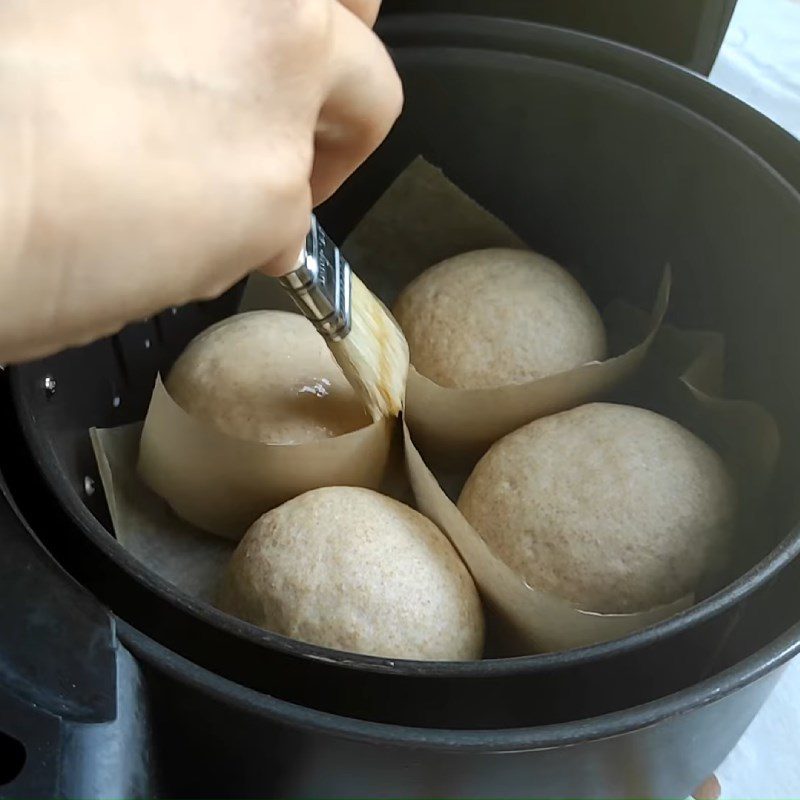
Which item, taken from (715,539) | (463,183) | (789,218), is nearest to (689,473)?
(715,539)

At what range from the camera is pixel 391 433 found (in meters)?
0.67

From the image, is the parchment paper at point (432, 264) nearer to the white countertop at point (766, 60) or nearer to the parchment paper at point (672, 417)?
the parchment paper at point (672, 417)

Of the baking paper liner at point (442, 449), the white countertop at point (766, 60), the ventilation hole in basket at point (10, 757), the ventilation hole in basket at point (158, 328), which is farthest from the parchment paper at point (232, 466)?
the white countertop at point (766, 60)

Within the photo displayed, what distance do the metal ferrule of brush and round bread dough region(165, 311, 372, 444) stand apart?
2.5 inches

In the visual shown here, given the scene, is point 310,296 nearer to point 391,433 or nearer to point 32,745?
point 391,433

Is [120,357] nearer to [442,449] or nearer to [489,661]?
[442,449]

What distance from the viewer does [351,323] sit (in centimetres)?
61

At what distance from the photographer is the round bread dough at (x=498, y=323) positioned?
0.70 metres

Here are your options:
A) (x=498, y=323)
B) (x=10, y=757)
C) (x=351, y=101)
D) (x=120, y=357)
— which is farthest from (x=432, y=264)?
(x=10, y=757)

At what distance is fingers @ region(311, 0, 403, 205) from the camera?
16.9 inches

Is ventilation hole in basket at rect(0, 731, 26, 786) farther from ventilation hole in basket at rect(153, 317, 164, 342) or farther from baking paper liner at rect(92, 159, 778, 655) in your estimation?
ventilation hole in basket at rect(153, 317, 164, 342)

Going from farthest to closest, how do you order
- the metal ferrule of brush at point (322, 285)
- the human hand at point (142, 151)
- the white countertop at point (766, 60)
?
the white countertop at point (766, 60)
the metal ferrule of brush at point (322, 285)
the human hand at point (142, 151)

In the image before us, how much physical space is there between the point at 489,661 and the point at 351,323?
24 cm

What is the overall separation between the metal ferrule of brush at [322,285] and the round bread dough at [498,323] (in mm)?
122
